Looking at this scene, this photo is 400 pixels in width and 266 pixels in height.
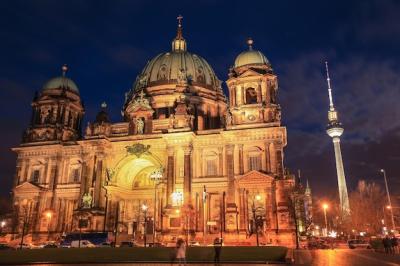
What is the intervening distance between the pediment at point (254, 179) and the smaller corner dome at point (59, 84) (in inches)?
1599

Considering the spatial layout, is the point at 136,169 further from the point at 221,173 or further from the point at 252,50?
the point at 252,50

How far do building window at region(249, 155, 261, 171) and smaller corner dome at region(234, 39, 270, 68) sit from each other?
16.4 metres

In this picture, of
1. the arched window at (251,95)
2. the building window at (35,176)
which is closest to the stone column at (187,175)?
the arched window at (251,95)

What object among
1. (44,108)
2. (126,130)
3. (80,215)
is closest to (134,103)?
(126,130)

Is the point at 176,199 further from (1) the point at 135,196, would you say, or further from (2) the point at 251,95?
(2) the point at 251,95

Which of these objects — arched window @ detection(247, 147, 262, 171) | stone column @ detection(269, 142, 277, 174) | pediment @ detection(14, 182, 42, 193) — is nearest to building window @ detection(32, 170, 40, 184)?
pediment @ detection(14, 182, 42, 193)

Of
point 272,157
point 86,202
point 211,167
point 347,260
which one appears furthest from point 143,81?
point 347,260

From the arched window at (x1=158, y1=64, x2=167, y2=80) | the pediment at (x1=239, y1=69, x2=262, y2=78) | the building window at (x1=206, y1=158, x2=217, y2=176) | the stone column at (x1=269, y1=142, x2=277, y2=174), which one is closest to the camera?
the stone column at (x1=269, y1=142, x2=277, y2=174)

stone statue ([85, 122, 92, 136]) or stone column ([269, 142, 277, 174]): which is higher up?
stone statue ([85, 122, 92, 136])

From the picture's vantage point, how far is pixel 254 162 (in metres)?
59.5

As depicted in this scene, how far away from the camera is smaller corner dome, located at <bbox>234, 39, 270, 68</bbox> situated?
2586 inches

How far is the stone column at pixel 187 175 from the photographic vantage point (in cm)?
5886

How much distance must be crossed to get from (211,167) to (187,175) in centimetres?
430

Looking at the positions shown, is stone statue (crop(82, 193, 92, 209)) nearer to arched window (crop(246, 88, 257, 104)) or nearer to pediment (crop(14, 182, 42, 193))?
pediment (crop(14, 182, 42, 193))
